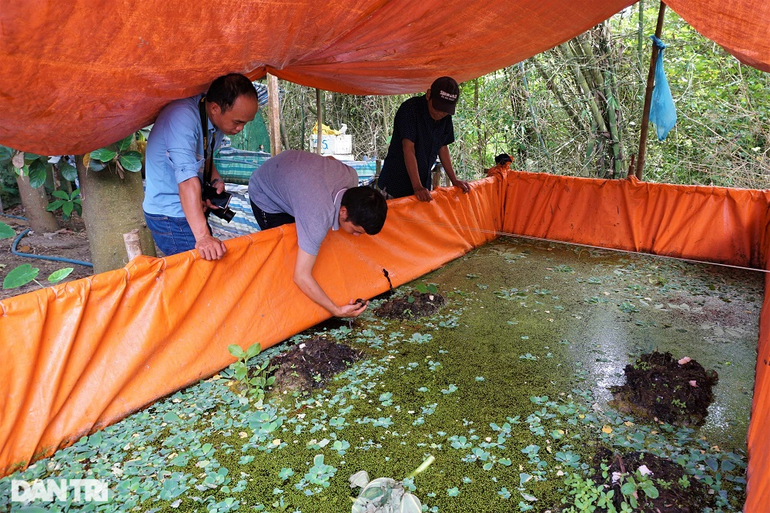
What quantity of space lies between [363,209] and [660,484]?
72.2 inches

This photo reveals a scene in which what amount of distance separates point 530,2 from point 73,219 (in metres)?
5.51

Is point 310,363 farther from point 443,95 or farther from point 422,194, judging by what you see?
point 443,95

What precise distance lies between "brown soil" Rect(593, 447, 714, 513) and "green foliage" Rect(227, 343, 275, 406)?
1.65 metres

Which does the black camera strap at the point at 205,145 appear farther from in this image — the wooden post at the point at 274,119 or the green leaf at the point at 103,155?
the wooden post at the point at 274,119

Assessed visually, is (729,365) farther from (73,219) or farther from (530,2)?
(73,219)

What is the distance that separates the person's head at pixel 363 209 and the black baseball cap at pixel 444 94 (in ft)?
5.40

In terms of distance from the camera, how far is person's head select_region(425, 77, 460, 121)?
4.03 m

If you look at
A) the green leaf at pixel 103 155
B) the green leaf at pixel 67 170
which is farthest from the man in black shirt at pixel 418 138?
the green leaf at pixel 67 170

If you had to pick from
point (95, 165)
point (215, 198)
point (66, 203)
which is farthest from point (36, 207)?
point (215, 198)

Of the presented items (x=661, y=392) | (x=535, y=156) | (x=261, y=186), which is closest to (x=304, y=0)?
(x=261, y=186)

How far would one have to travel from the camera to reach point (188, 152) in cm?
252

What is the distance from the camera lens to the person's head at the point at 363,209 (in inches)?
106

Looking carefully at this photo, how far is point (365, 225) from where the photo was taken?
2.72 m

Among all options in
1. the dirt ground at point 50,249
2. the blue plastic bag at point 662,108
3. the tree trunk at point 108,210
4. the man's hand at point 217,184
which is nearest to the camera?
the man's hand at point 217,184
